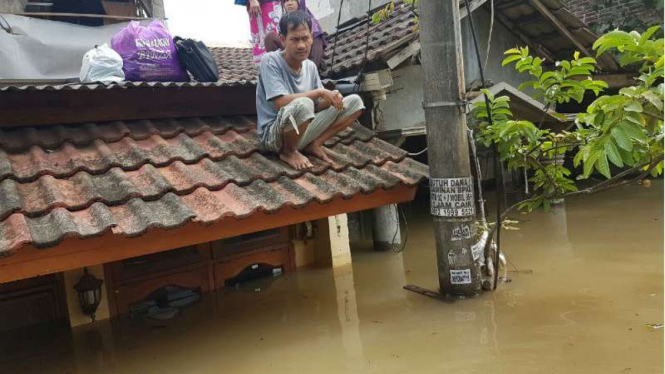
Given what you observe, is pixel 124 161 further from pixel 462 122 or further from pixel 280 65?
pixel 462 122

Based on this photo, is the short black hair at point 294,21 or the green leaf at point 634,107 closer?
the green leaf at point 634,107

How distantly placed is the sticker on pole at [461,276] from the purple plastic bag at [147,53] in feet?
12.3

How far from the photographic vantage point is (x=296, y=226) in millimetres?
6051

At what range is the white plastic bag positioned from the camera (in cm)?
514

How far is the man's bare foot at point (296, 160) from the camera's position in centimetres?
415

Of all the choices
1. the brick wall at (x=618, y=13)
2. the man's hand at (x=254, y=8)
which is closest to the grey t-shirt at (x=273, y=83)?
the man's hand at (x=254, y=8)

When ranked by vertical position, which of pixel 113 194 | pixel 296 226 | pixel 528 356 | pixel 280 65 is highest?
pixel 280 65

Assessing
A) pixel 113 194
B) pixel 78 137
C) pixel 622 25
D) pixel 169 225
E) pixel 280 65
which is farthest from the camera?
pixel 622 25

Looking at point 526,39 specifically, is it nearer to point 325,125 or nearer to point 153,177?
point 325,125

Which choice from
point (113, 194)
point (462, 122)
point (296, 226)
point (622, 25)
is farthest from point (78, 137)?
point (622, 25)

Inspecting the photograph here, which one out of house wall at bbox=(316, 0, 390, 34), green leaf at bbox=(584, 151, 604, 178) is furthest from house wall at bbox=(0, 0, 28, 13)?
green leaf at bbox=(584, 151, 604, 178)

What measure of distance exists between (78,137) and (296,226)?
2722 mm

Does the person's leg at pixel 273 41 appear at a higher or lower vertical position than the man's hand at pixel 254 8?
lower

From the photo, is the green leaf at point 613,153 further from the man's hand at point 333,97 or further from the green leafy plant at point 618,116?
the man's hand at point 333,97
